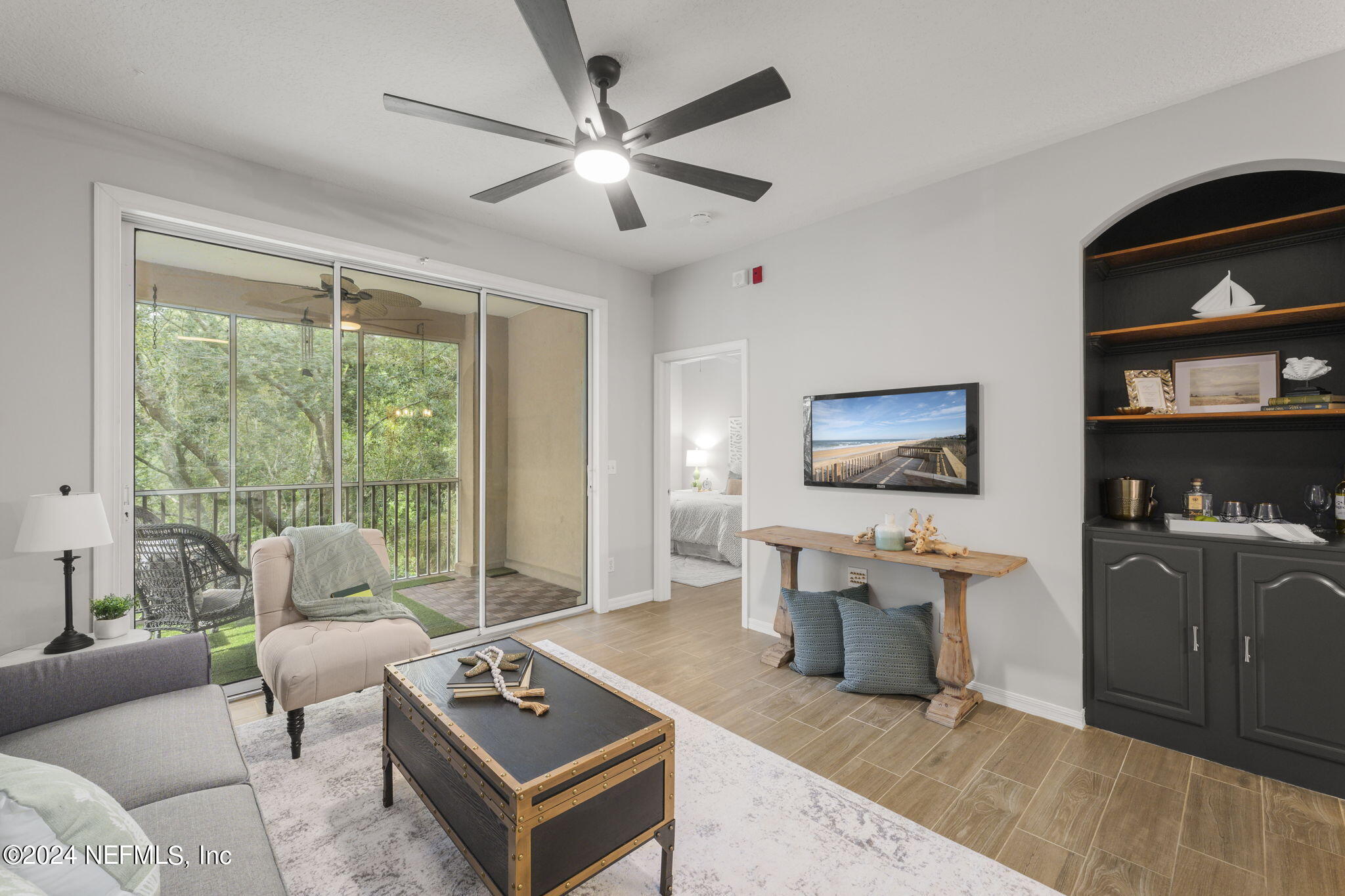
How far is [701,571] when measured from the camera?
19.9 feet

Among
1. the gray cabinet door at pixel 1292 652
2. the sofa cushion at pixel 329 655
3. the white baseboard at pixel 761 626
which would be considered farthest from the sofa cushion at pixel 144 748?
the gray cabinet door at pixel 1292 652

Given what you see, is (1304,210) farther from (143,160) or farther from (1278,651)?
(143,160)

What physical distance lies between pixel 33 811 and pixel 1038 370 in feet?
11.9

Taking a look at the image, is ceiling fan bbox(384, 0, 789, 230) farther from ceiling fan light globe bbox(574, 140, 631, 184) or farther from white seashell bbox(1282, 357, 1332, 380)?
white seashell bbox(1282, 357, 1332, 380)

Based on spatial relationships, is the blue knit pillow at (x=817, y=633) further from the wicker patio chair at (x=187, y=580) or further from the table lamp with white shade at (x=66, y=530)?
the table lamp with white shade at (x=66, y=530)

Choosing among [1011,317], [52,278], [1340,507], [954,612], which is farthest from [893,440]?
[52,278]

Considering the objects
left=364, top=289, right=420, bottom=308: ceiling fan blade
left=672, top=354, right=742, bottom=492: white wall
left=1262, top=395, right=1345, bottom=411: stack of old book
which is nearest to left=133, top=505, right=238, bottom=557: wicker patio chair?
left=364, top=289, right=420, bottom=308: ceiling fan blade

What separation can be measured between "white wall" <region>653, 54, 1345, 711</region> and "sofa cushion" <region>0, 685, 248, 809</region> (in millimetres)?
3172

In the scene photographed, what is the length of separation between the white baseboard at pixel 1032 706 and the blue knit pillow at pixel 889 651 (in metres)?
0.28

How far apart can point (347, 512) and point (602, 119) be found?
270 centimetres

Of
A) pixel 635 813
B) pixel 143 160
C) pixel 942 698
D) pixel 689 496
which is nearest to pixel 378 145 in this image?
pixel 143 160

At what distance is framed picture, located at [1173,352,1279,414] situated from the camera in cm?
264

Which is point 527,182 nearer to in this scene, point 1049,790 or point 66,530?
point 66,530

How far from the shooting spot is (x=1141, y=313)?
3.01 meters
